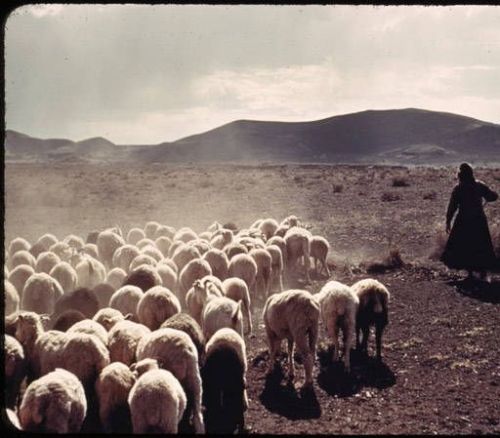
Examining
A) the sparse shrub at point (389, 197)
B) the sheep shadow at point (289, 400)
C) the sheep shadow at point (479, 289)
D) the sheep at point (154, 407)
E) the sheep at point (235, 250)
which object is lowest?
the sheep shadow at point (289, 400)

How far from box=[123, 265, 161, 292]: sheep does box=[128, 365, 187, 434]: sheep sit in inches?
176

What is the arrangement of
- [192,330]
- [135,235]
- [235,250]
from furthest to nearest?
[135,235] < [235,250] < [192,330]

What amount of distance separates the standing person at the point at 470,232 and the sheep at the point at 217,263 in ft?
18.2

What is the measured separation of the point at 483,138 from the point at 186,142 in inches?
3101

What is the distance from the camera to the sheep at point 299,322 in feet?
24.5

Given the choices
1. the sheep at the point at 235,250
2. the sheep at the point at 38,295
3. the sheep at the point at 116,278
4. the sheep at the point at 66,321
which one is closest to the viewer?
the sheep at the point at 66,321

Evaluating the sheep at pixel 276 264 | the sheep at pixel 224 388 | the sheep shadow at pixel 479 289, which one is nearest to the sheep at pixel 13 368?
the sheep at pixel 224 388

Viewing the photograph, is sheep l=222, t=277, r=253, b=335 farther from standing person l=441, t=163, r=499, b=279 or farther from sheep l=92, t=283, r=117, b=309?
standing person l=441, t=163, r=499, b=279

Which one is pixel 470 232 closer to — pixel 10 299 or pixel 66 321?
pixel 66 321

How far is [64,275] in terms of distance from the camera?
10789 mm

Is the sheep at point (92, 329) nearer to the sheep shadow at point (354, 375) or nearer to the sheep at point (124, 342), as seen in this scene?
Result: the sheep at point (124, 342)

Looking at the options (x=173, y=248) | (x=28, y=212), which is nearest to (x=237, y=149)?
(x=28, y=212)

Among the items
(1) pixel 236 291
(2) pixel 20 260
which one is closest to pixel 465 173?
(1) pixel 236 291

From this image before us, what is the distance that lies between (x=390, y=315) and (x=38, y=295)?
696 centimetres
